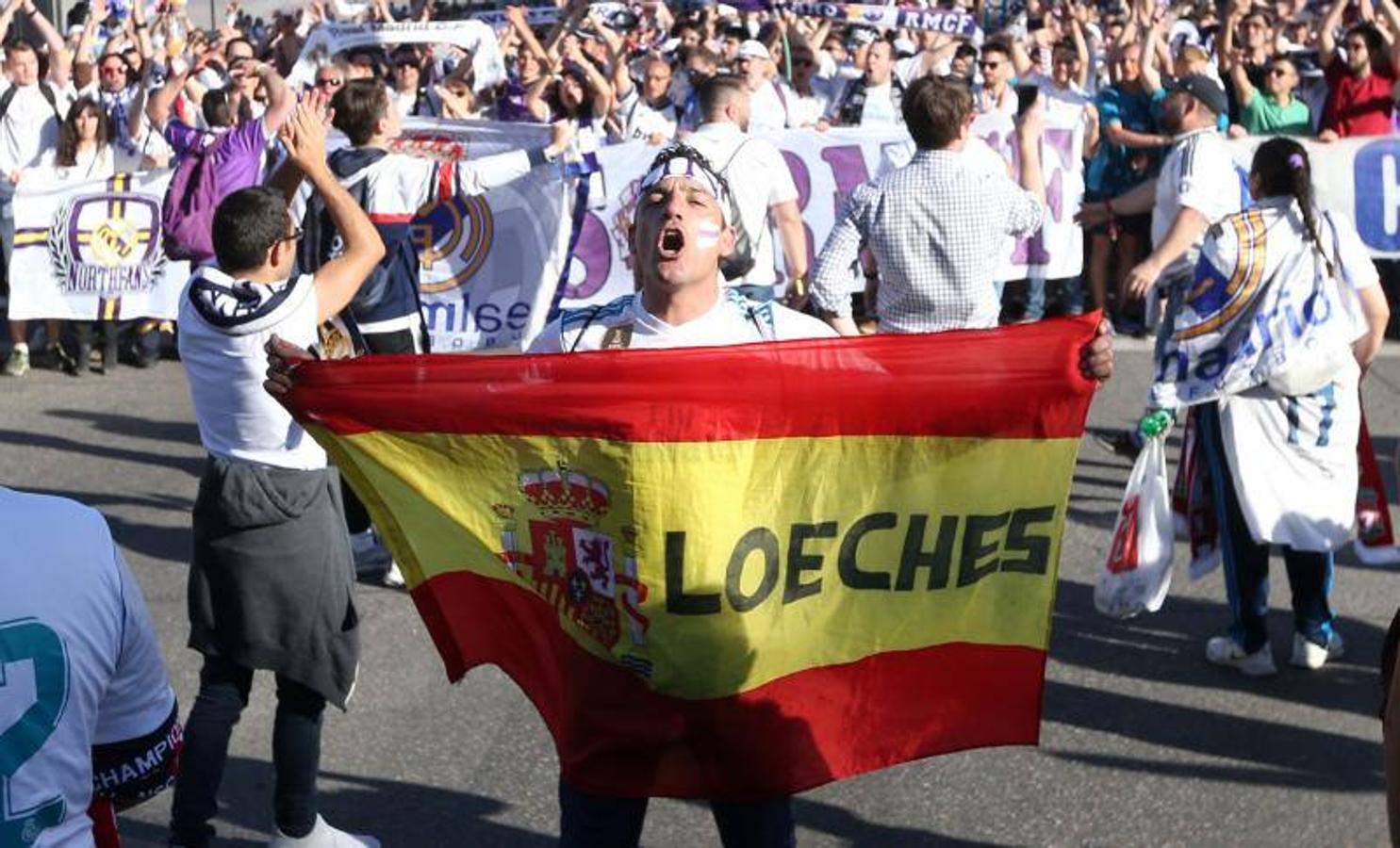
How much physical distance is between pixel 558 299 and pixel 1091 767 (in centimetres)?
617

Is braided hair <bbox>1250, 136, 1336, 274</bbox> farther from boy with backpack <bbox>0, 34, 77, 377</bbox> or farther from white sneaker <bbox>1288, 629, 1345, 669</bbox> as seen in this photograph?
boy with backpack <bbox>0, 34, 77, 377</bbox>

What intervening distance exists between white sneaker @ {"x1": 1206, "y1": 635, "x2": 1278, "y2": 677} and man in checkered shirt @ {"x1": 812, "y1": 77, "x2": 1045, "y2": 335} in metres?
1.28

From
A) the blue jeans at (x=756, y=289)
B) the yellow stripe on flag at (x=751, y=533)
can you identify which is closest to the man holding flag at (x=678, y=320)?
the yellow stripe on flag at (x=751, y=533)

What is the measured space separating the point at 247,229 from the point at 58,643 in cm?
238

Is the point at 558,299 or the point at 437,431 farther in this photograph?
the point at 558,299

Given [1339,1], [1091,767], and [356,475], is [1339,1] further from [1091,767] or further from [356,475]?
[356,475]

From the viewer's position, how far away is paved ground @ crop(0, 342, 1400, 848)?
17.3 ft

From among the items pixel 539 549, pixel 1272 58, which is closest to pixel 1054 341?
pixel 539 549

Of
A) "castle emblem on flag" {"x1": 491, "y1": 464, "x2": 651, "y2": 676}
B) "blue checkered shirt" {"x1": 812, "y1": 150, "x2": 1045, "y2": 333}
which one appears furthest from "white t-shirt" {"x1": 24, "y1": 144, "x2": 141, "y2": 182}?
"castle emblem on flag" {"x1": 491, "y1": 464, "x2": 651, "y2": 676}

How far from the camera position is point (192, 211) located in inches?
361

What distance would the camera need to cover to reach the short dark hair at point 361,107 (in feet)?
24.0

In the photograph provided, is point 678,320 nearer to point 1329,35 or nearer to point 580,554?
point 580,554

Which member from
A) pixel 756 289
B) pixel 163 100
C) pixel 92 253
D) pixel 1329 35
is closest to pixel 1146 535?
pixel 756 289

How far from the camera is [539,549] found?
152 inches
